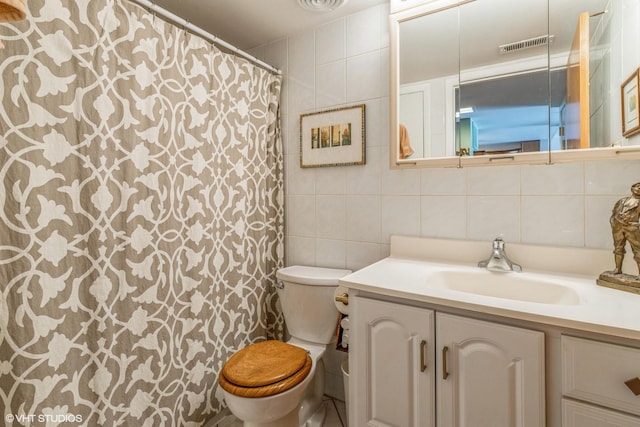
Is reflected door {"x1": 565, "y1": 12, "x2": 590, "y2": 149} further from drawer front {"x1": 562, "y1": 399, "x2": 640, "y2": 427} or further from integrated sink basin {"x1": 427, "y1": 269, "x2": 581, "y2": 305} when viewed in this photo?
drawer front {"x1": 562, "y1": 399, "x2": 640, "y2": 427}

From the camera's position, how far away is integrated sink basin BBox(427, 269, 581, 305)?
3.51 ft

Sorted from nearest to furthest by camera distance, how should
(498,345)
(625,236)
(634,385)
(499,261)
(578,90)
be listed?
(634,385) < (498,345) < (625,236) < (578,90) < (499,261)

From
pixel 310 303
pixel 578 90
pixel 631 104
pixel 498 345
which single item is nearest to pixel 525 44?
pixel 578 90

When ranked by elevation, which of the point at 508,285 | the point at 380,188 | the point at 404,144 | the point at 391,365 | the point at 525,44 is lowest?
the point at 391,365

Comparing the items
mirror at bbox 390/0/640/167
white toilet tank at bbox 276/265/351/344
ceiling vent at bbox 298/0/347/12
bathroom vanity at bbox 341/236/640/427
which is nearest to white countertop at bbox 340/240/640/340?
bathroom vanity at bbox 341/236/640/427

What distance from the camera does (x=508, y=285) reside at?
3.87 ft

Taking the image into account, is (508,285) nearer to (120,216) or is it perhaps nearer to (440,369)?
(440,369)

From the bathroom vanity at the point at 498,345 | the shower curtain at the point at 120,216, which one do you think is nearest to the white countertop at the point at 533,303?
the bathroom vanity at the point at 498,345

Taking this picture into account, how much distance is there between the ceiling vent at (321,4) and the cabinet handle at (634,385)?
68.9 inches

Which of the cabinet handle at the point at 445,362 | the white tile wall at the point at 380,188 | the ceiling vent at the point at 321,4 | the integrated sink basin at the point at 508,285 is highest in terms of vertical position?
the ceiling vent at the point at 321,4

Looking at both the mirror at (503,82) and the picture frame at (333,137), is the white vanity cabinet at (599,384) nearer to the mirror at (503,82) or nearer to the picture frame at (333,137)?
the mirror at (503,82)

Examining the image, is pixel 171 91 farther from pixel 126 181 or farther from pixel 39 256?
pixel 39 256

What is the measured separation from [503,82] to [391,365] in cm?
118

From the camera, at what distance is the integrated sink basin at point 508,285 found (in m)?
1.07
